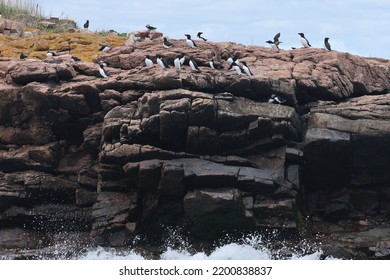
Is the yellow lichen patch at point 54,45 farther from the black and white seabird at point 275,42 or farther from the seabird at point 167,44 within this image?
the black and white seabird at point 275,42

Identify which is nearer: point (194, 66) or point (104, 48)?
point (194, 66)

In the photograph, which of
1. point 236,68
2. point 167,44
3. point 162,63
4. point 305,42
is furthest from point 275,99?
point 305,42

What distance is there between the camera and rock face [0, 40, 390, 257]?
91.9ft

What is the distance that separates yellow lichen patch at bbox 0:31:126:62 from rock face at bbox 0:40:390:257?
6.17 m

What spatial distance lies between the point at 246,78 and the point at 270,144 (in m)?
2.88

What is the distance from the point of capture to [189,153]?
95.5 feet

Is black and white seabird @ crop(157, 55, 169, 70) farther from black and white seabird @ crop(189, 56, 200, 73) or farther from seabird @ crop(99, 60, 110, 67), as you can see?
seabird @ crop(99, 60, 110, 67)

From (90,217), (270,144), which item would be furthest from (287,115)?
(90,217)

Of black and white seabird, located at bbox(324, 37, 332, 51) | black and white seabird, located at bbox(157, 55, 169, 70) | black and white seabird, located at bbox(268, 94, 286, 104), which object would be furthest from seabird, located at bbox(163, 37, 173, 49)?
black and white seabird, located at bbox(324, 37, 332, 51)

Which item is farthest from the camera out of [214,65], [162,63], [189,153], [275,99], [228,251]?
[214,65]

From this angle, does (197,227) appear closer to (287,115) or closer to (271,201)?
(271,201)

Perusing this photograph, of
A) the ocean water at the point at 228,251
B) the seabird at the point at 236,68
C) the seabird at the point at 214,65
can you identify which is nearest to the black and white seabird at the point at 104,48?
the seabird at the point at 214,65

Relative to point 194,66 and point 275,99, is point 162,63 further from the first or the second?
point 275,99

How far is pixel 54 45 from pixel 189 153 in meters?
14.2
